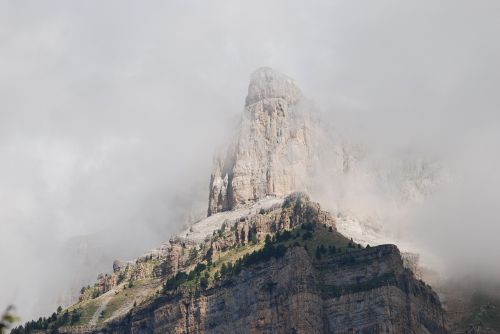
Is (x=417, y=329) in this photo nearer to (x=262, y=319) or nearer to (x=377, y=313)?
(x=377, y=313)

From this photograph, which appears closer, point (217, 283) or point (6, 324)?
point (6, 324)

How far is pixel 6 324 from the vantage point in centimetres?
2464

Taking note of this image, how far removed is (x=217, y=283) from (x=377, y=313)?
40.0 metres

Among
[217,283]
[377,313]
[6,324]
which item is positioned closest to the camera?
[6,324]

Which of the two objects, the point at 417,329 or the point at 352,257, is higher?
the point at 352,257

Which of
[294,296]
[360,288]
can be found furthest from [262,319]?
[360,288]

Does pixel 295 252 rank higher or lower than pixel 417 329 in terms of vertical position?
higher

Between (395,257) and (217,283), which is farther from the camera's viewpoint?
(217,283)

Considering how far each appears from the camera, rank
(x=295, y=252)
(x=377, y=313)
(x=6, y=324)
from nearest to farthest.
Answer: (x=6, y=324) → (x=377, y=313) → (x=295, y=252)

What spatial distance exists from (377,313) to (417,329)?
419 inches

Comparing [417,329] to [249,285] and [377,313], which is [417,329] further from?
[249,285]

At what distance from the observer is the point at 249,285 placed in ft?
623

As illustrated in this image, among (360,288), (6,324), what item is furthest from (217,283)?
(6,324)

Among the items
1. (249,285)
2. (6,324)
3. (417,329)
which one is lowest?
(6,324)
